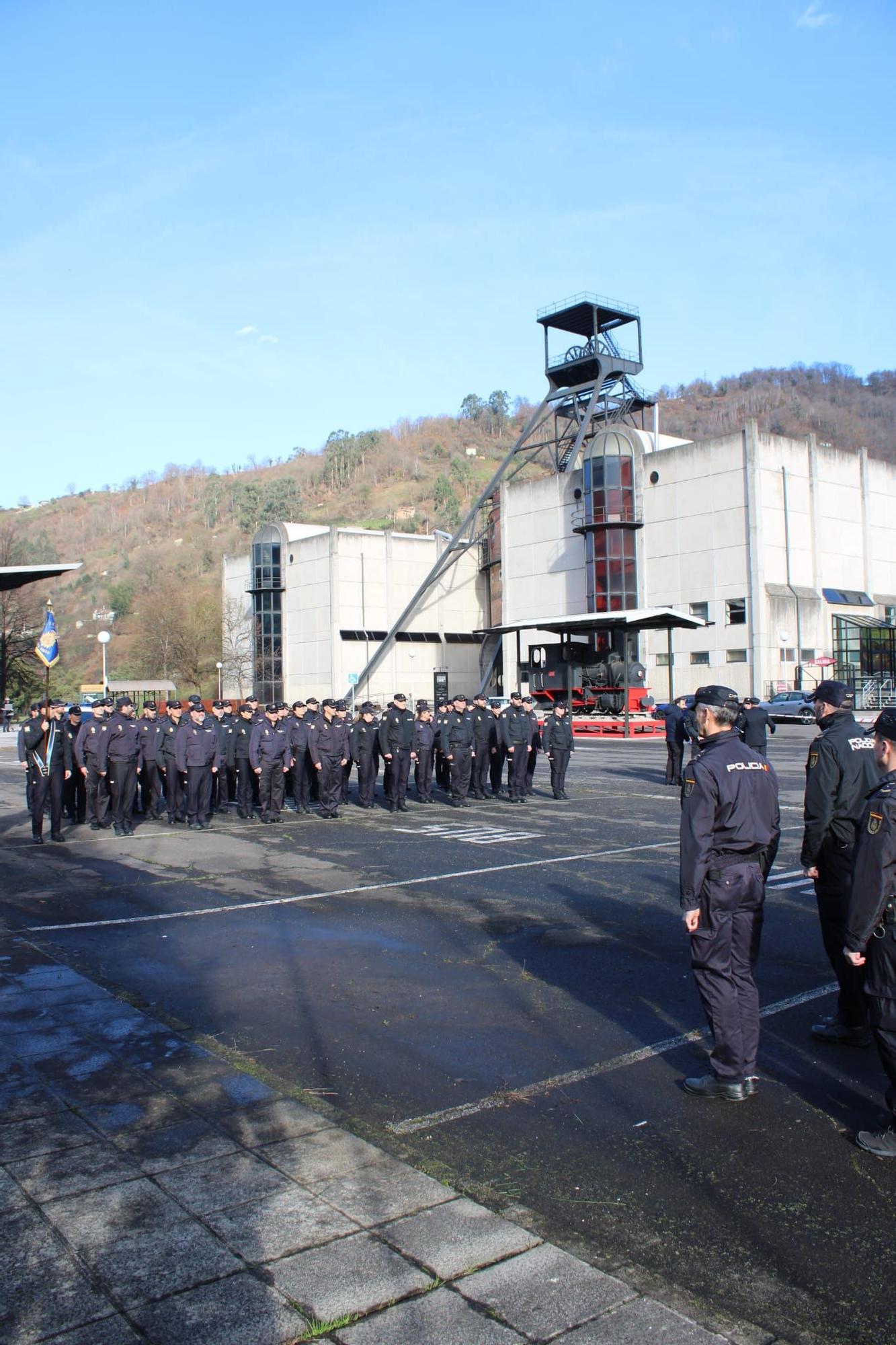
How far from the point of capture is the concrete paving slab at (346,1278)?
316 centimetres

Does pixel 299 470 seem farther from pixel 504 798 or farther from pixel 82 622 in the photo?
pixel 504 798

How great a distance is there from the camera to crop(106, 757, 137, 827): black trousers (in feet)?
47.9

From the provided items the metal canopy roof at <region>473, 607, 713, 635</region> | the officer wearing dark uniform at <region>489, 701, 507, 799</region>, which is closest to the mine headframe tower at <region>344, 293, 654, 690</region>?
the metal canopy roof at <region>473, 607, 713, 635</region>

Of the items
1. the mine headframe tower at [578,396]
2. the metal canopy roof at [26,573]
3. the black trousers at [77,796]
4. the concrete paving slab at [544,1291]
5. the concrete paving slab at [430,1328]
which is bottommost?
the concrete paving slab at [544,1291]

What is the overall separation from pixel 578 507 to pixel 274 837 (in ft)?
139

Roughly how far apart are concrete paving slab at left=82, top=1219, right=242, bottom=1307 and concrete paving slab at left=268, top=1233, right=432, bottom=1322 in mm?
212

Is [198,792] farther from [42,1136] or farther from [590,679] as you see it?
[590,679]

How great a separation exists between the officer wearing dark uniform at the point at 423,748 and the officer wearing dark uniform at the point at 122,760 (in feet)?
17.2

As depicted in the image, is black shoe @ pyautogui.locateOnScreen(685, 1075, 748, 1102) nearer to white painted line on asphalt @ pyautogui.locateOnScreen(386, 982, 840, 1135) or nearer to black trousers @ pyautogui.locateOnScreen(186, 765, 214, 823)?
white painted line on asphalt @ pyautogui.locateOnScreen(386, 982, 840, 1135)

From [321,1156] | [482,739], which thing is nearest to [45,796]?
[482,739]

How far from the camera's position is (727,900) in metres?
4.92

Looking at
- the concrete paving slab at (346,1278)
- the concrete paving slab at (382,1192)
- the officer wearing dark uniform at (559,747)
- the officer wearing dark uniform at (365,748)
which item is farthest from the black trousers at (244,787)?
the concrete paving slab at (346,1278)

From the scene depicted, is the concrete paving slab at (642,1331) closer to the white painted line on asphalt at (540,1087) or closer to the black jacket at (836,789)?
the white painted line on asphalt at (540,1087)

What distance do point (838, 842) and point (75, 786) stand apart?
12802mm
